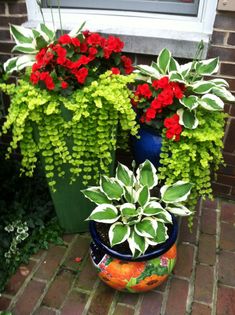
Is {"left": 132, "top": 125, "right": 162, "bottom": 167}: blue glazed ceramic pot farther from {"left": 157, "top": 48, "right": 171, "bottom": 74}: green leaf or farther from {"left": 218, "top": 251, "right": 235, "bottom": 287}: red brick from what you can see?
{"left": 218, "top": 251, "right": 235, "bottom": 287}: red brick

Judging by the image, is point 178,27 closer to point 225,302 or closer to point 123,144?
point 123,144

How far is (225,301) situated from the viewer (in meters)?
2.05

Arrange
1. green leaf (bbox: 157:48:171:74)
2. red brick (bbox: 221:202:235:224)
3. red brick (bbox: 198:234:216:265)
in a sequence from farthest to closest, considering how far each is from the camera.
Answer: red brick (bbox: 221:202:235:224)
red brick (bbox: 198:234:216:265)
green leaf (bbox: 157:48:171:74)

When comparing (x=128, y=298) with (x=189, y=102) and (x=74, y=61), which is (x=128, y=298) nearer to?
(x=189, y=102)

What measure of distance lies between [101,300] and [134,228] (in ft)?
1.83

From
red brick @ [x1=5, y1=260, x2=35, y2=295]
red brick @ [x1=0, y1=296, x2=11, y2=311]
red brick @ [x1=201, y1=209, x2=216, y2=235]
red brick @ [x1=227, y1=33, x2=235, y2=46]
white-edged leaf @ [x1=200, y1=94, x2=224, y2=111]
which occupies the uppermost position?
red brick @ [x1=227, y1=33, x2=235, y2=46]

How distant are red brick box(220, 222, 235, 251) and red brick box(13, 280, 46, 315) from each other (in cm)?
120

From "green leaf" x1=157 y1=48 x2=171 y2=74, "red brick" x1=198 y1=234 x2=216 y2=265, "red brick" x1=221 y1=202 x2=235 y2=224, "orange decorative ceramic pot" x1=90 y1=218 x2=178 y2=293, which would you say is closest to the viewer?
"orange decorative ceramic pot" x1=90 y1=218 x2=178 y2=293

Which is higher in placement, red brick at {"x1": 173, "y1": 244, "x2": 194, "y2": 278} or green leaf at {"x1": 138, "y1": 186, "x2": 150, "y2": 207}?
green leaf at {"x1": 138, "y1": 186, "x2": 150, "y2": 207}

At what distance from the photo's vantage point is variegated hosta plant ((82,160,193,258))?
1780 mm

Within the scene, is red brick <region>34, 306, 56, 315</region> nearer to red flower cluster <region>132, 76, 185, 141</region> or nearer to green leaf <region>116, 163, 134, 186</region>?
green leaf <region>116, 163, 134, 186</region>

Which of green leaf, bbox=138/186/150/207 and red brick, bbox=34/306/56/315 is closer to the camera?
green leaf, bbox=138/186/150/207

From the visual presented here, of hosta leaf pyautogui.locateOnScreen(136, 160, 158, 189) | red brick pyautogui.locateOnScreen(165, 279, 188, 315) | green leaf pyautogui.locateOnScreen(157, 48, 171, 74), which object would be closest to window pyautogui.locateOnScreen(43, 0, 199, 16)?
green leaf pyautogui.locateOnScreen(157, 48, 171, 74)

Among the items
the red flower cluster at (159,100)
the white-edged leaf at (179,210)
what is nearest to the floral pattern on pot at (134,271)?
the white-edged leaf at (179,210)
